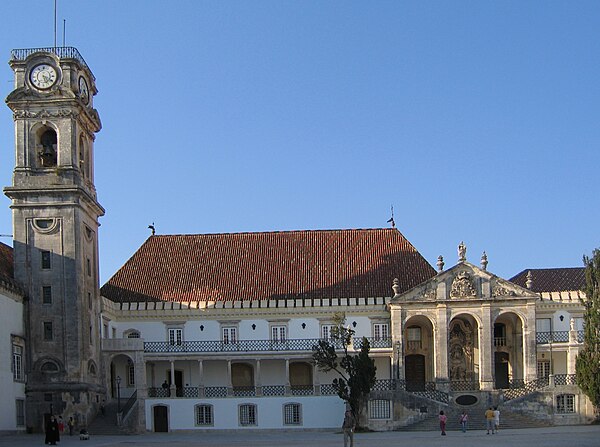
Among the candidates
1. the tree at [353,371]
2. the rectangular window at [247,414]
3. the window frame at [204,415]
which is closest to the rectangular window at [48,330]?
the window frame at [204,415]

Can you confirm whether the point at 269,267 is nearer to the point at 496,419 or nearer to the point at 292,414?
the point at 292,414

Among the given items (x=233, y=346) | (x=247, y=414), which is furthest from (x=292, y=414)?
(x=233, y=346)

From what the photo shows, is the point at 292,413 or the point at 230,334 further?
the point at 230,334

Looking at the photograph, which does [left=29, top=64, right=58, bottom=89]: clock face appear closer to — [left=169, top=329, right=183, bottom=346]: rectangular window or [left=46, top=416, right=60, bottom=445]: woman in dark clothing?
[left=169, top=329, right=183, bottom=346]: rectangular window

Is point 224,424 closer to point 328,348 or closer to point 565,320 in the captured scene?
point 328,348

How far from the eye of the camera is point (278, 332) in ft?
204

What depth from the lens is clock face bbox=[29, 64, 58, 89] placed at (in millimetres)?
55281

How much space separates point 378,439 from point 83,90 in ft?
80.2

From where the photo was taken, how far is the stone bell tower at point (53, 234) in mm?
53219

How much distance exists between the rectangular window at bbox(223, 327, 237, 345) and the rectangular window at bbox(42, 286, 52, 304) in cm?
1162

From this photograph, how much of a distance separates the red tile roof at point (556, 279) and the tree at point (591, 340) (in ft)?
26.6

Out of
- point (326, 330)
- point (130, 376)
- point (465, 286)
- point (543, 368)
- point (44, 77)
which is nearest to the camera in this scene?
point (44, 77)

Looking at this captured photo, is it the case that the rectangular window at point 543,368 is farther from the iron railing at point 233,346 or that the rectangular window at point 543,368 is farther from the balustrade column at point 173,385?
the balustrade column at point 173,385

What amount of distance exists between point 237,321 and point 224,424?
6590 mm
